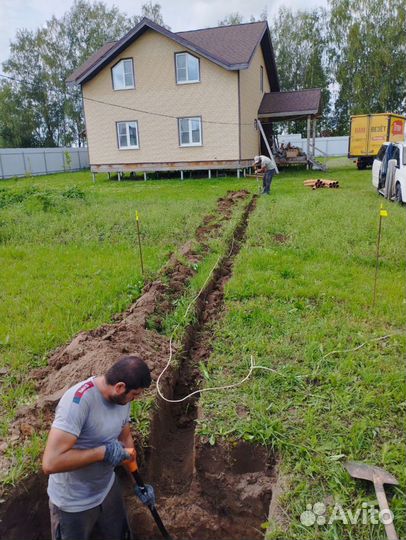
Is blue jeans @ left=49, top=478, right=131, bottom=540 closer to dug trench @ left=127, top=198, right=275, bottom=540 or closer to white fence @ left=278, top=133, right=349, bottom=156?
dug trench @ left=127, top=198, right=275, bottom=540

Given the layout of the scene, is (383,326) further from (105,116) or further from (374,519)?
(105,116)

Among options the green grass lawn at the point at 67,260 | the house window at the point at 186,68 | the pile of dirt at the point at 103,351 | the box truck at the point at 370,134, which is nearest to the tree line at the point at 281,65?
the box truck at the point at 370,134

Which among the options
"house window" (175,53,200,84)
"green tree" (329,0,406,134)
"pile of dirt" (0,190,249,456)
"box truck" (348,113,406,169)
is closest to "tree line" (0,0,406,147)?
"green tree" (329,0,406,134)

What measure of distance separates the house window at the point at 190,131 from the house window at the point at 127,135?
2284 millimetres

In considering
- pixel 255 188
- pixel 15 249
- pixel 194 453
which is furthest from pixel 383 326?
pixel 255 188

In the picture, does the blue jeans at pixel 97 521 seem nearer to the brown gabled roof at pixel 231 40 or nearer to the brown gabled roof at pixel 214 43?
the brown gabled roof at pixel 214 43

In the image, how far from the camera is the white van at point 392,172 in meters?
11.5

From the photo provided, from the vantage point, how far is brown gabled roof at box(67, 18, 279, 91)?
18.3 m

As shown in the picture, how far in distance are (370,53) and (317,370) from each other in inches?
1514

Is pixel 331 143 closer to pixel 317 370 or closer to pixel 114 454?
pixel 317 370

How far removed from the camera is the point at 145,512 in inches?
120

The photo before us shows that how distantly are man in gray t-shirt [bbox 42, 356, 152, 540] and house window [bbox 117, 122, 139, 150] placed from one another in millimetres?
19527

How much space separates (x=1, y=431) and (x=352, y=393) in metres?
2.95

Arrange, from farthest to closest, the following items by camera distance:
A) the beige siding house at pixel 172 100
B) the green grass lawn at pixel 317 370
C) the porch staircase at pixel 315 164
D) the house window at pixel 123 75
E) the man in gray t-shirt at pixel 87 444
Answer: the porch staircase at pixel 315 164
the house window at pixel 123 75
the beige siding house at pixel 172 100
the green grass lawn at pixel 317 370
the man in gray t-shirt at pixel 87 444
